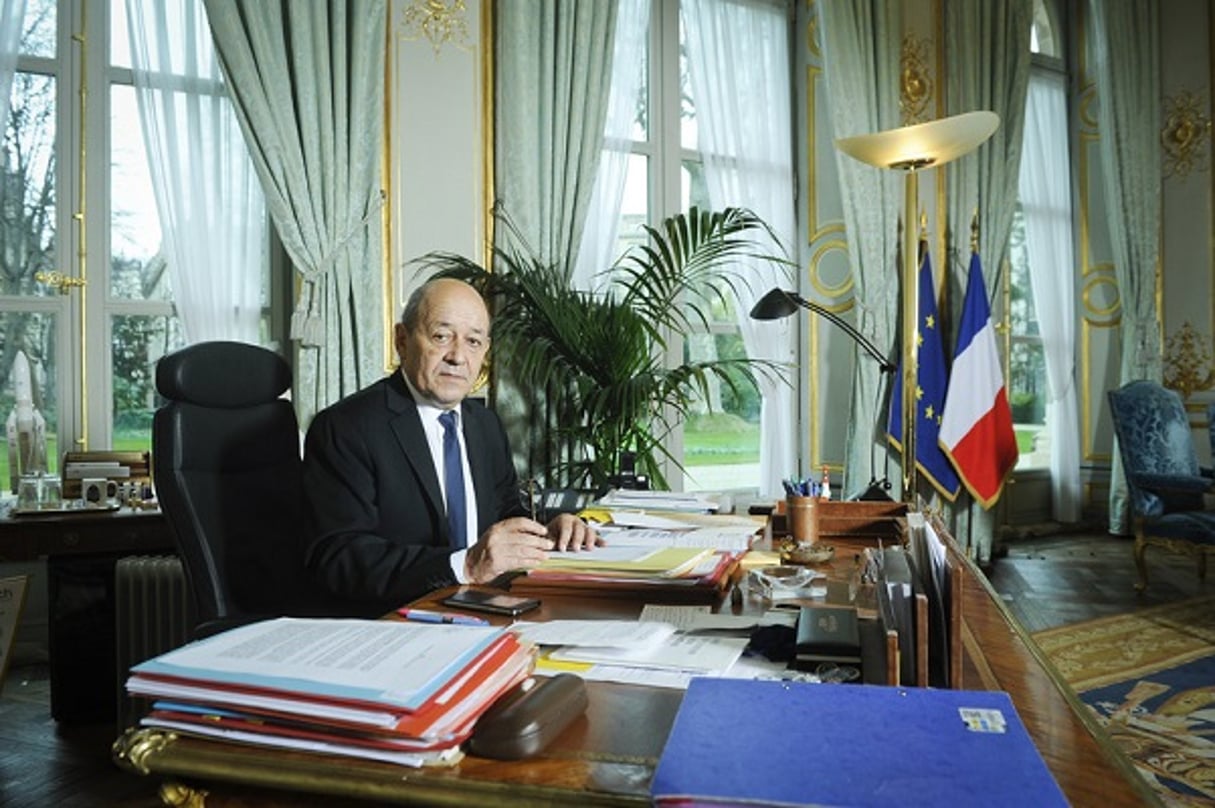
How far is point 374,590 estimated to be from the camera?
153 cm

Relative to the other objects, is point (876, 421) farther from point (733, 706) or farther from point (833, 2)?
point (733, 706)

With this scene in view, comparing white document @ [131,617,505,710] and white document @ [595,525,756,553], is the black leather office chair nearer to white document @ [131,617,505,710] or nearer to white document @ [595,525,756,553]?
white document @ [595,525,756,553]

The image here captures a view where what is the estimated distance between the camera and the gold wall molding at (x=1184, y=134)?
5.69 meters

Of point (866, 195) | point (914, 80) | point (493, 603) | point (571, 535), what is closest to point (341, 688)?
point (493, 603)

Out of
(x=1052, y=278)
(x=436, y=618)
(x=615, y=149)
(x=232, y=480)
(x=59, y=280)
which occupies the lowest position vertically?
(x=436, y=618)

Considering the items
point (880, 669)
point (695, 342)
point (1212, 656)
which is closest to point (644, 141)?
point (695, 342)

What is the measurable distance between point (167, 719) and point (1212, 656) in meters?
3.56

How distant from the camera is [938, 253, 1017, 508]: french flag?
4703 mm

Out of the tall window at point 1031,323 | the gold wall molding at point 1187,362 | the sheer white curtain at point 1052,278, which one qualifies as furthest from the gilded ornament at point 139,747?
the gold wall molding at point 1187,362

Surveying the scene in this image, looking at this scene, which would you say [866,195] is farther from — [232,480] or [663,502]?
[232,480]

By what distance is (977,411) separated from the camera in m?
4.73

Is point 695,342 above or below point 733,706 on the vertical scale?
above

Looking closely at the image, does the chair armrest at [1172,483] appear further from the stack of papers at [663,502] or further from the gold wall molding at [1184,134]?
the stack of papers at [663,502]

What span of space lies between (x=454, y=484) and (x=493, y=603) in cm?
75
